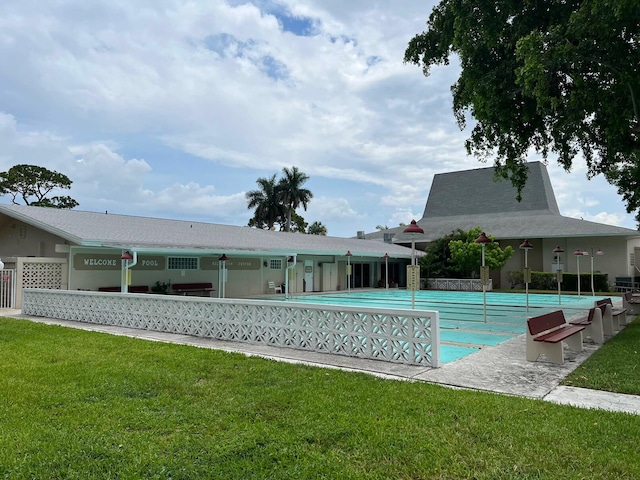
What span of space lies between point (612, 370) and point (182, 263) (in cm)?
1817

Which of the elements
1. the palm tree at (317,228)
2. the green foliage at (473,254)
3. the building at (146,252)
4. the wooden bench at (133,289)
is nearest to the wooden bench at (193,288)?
the building at (146,252)

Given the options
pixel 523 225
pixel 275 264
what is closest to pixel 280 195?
pixel 275 264

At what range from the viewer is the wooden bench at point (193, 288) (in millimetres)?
20672

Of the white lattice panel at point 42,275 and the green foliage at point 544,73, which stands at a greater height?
the green foliage at point 544,73

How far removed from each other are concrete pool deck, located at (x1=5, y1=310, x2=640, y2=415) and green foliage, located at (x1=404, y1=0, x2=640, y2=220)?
200 inches

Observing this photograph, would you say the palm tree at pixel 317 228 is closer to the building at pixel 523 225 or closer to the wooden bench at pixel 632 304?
the building at pixel 523 225

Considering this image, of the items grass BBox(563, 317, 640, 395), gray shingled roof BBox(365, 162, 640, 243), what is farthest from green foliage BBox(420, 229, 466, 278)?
grass BBox(563, 317, 640, 395)

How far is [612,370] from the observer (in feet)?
23.2

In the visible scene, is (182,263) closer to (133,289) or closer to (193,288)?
(193,288)

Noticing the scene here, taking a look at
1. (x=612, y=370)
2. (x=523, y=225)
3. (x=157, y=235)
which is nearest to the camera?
(x=612, y=370)

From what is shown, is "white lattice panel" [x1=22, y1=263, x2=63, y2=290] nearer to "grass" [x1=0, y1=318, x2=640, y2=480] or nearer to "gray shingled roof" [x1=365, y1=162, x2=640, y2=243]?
"grass" [x1=0, y1=318, x2=640, y2=480]

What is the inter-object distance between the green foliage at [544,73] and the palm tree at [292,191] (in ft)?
119

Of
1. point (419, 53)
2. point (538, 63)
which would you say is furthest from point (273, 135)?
point (538, 63)

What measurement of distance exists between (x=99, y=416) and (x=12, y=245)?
18581 mm
